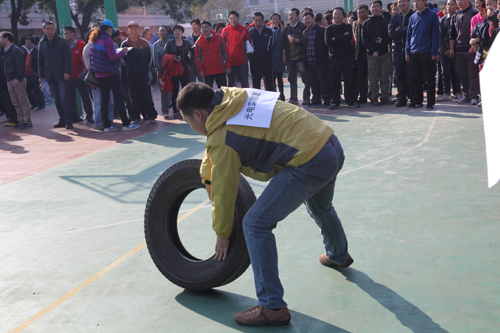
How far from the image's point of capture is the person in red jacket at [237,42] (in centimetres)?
1161

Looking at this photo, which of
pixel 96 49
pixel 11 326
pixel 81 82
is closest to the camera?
pixel 11 326

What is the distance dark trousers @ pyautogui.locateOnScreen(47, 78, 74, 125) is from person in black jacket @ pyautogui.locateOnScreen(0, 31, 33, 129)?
31.0 inches

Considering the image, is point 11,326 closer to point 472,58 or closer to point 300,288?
point 300,288

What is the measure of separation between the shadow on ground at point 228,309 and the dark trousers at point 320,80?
28.3 feet

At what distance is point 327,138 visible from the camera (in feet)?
9.79

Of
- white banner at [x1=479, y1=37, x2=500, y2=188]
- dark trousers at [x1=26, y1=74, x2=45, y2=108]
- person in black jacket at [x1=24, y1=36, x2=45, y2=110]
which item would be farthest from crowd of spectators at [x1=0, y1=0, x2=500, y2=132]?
white banner at [x1=479, y1=37, x2=500, y2=188]

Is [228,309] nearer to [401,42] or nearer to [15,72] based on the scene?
[401,42]

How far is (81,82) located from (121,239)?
7617mm

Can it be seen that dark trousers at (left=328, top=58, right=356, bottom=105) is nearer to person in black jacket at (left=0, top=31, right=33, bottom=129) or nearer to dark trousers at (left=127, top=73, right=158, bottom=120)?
dark trousers at (left=127, top=73, right=158, bottom=120)

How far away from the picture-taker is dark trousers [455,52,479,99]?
1006 centimetres

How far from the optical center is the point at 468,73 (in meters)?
10.4

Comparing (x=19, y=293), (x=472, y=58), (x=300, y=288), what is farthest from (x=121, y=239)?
(x=472, y=58)

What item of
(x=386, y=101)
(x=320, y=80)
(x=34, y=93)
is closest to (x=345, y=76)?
(x=320, y=80)

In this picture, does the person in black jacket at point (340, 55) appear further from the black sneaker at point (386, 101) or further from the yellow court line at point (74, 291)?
the yellow court line at point (74, 291)
